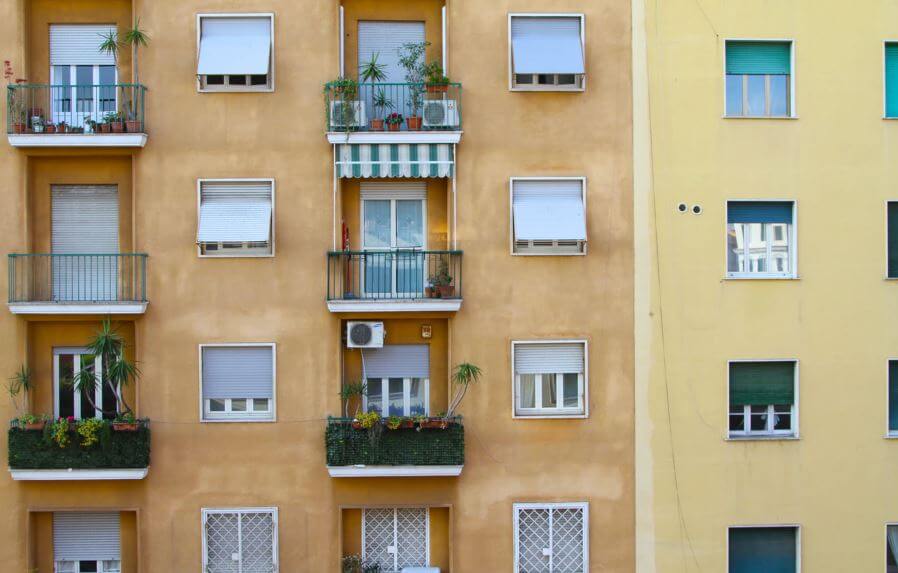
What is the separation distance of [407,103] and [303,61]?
1.89 meters

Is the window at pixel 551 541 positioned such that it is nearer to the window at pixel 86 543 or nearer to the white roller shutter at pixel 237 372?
the white roller shutter at pixel 237 372

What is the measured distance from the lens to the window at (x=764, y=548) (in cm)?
1550

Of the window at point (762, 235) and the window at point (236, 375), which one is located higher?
the window at point (762, 235)

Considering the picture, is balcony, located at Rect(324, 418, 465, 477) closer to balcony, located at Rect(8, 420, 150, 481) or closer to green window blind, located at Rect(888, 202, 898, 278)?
balcony, located at Rect(8, 420, 150, 481)

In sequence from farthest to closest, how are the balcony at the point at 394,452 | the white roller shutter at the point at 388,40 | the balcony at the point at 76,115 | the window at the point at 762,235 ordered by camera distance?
the white roller shutter at the point at 388,40 < the window at the point at 762,235 < the balcony at the point at 76,115 < the balcony at the point at 394,452

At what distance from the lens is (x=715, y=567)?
15383 millimetres

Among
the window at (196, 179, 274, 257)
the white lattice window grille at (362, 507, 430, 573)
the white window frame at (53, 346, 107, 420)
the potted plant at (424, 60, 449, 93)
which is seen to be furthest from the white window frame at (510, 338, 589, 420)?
the white window frame at (53, 346, 107, 420)

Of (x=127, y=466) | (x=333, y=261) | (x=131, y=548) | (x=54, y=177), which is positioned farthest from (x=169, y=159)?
(x=131, y=548)

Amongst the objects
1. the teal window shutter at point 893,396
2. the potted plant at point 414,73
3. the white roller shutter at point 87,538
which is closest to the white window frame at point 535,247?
the potted plant at point 414,73

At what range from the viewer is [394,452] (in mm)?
14891

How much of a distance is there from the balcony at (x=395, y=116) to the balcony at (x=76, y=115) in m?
3.21

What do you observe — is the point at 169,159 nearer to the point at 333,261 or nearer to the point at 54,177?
the point at 54,177

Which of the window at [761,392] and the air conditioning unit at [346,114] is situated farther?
the window at [761,392]

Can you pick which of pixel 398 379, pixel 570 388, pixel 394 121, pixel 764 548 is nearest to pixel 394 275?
pixel 398 379
